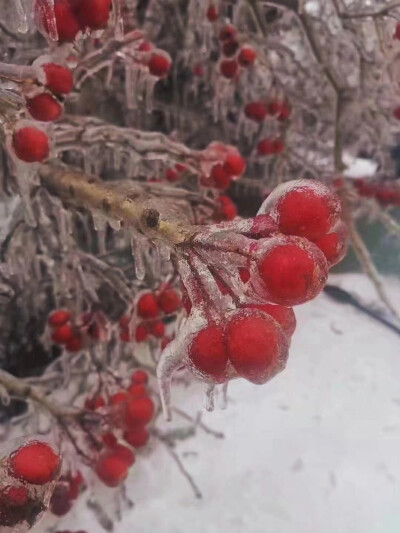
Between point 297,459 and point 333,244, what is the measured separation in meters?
1.09

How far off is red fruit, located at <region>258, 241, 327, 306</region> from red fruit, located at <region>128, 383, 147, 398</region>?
0.68 m

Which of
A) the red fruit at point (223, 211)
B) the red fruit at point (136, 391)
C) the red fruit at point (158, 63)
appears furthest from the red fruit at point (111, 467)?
the red fruit at point (158, 63)

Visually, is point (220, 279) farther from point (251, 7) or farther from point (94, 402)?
point (251, 7)

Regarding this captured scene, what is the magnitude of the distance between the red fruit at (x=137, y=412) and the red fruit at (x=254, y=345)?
586 millimetres

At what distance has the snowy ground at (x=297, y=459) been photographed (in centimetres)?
121

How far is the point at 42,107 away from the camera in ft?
1.86

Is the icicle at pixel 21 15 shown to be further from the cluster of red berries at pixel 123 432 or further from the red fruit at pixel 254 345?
the cluster of red berries at pixel 123 432

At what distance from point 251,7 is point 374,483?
1192 millimetres

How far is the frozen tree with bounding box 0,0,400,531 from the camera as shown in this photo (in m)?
0.37

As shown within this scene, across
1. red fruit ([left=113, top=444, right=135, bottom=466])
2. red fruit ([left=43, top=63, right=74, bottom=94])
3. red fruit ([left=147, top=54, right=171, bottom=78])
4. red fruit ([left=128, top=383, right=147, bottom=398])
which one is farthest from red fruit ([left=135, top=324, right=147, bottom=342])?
red fruit ([left=43, top=63, right=74, bottom=94])

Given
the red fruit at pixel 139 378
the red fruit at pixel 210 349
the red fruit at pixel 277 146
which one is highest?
the red fruit at pixel 210 349

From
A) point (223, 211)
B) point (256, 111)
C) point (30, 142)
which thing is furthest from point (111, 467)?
point (256, 111)

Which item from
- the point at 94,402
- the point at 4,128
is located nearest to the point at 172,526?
the point at 94,402

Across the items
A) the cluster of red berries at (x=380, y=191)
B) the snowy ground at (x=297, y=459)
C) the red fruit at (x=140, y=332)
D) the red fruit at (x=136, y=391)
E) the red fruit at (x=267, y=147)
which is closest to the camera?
the red fruit at (x=136, y=391)
